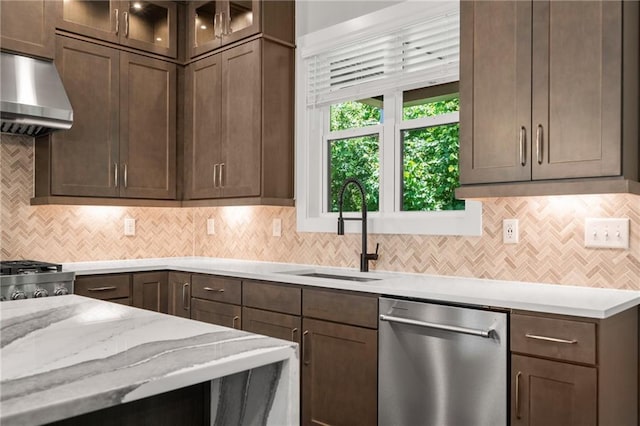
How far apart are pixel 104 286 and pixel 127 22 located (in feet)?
5.91

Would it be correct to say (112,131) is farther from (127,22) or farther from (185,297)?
(185,297)

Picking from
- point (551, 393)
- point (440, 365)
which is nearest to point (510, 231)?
point (440, 365)

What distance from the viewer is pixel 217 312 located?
11.0 ft

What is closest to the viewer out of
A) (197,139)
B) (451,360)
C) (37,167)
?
(451,360)

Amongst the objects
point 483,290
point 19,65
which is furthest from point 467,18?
point 19,65

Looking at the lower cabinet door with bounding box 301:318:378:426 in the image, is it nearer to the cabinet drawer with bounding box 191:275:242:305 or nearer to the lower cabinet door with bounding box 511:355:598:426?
the cabinet drawer with bounding box 191:275:242:305

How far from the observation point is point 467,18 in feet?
8.35

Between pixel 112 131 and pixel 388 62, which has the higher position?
pixel 388 62

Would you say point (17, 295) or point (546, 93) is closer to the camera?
point (546, 93)

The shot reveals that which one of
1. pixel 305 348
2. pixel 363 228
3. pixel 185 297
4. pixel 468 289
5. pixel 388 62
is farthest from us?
pixel 185 297

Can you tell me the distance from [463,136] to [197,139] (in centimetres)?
214

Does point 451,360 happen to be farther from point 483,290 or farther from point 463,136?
point 463,136

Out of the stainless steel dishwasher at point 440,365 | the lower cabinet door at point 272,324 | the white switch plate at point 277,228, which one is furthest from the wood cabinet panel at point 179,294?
the stainless steel dishwasher at point 440,365

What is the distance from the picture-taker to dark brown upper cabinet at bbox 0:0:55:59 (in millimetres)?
3248
